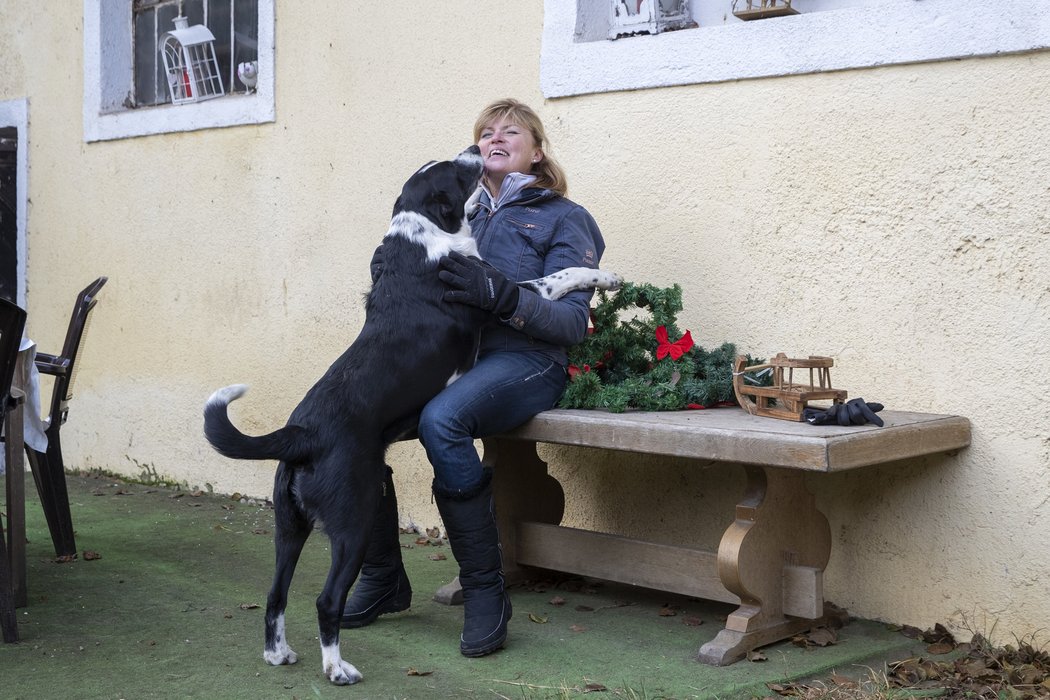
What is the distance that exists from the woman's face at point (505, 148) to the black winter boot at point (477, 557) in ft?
3.63

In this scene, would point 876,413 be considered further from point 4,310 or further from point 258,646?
point 4,310

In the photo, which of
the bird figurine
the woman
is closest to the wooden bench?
the woman

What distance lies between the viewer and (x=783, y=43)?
3928 mm

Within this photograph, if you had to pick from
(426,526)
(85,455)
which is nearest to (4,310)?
(426,526)

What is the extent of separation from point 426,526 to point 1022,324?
2719 mm

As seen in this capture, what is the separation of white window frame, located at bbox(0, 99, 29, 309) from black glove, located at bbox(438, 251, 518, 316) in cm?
470

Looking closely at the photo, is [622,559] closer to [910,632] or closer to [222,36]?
[910,632]

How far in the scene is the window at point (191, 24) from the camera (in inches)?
246

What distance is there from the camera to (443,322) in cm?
346

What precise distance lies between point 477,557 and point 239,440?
2.78 ft

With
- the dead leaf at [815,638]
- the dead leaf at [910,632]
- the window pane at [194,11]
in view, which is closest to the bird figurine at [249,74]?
the window pane at [194,11]

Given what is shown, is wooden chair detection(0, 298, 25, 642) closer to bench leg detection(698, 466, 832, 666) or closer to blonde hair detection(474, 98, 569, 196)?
blonde hair detection(474, 98, 569, 196)

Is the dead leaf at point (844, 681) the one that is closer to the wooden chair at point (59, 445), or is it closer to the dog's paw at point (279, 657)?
the dog's paw at point (279, 657)

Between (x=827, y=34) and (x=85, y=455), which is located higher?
(x=827, y=34)
